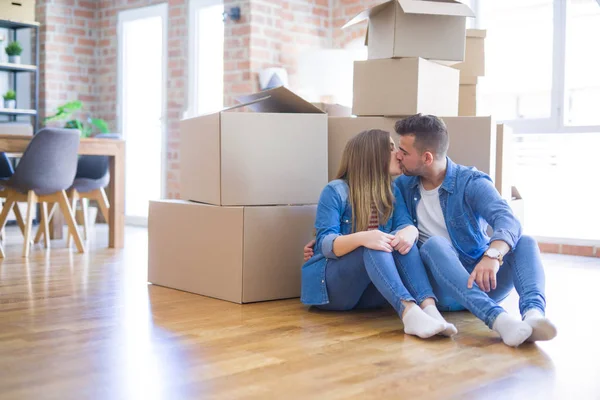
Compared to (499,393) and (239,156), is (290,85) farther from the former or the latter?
(499,393)

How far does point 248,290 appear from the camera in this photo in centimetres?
284

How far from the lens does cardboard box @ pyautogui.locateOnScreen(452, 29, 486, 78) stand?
3.29m

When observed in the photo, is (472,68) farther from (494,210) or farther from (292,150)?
(494,210)

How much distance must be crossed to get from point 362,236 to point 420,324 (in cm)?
34

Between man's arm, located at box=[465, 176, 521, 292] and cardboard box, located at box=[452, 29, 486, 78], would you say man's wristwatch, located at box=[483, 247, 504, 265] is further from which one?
cardboard box, located at box=[452, 29, 486, 78]

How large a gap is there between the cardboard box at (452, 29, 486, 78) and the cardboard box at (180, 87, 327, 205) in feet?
2.43

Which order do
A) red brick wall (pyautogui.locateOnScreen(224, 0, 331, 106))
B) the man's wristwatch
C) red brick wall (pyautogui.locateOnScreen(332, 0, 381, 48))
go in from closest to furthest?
the man's wristwatch, red brick wall (pyautogui.locateOnScreen(224, 0, 331, 106)), red brick wall (pyautogui.locateOnScreen(332, 0, 381, 48))

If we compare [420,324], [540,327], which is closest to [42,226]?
[420,324]

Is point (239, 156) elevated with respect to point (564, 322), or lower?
elevated

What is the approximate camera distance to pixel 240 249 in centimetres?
282

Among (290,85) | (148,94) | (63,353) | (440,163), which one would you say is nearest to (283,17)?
(290,85)

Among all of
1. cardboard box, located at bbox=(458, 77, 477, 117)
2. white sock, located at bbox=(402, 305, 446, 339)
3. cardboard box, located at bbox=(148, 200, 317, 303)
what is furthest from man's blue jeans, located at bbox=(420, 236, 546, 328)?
cardboard box, located at bbox=(458, 77, 477, 117)

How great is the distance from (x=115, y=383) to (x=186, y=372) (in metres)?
0.18

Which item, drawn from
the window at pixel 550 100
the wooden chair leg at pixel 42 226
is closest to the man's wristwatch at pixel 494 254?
the window at pixel 550 100
